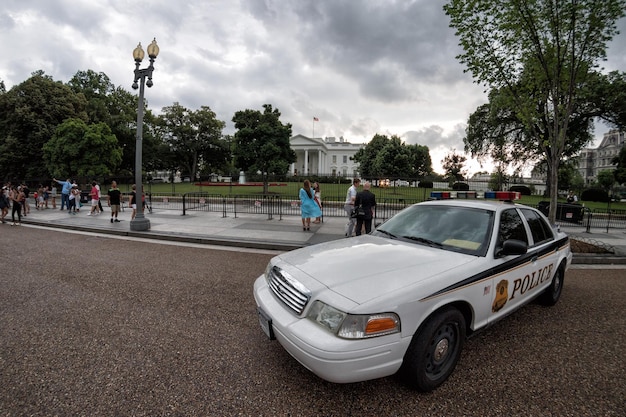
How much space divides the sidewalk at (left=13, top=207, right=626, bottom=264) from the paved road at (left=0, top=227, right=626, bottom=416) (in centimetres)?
340

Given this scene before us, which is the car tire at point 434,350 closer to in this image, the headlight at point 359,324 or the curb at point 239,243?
the headlight at point 359,324

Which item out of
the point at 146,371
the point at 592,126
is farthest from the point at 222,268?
the point at 592,126

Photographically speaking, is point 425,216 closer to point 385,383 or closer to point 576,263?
point 385,383

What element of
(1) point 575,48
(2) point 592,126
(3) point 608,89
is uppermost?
(3) point 608,89

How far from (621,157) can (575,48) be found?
4842 centimetres

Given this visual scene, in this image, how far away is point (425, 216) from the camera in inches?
143

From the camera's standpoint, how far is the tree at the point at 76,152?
2466 centimetres

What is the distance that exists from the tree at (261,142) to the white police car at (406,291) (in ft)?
69.3

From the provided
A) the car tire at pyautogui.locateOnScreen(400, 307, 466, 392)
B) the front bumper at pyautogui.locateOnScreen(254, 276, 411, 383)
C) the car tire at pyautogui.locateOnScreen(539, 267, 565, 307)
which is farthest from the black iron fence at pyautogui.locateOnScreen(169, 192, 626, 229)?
the front bumper at pyautogui.locateOnScreen(254, 276, 411, 383)

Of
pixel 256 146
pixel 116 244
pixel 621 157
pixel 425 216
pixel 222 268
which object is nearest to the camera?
pixel 425 216

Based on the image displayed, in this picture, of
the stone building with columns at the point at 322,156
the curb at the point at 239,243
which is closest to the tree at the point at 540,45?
the curb at the point at 239,243

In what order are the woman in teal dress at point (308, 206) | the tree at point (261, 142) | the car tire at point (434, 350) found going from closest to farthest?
the car tire at point (434, 350) → the woman in teal dress at point (308, 206) → the tree at point (261, 142)

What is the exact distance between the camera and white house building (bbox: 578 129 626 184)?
9744 centimetres

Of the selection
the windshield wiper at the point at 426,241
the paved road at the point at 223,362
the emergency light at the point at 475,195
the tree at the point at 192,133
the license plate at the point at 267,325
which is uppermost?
the tree at the point at 192,133
